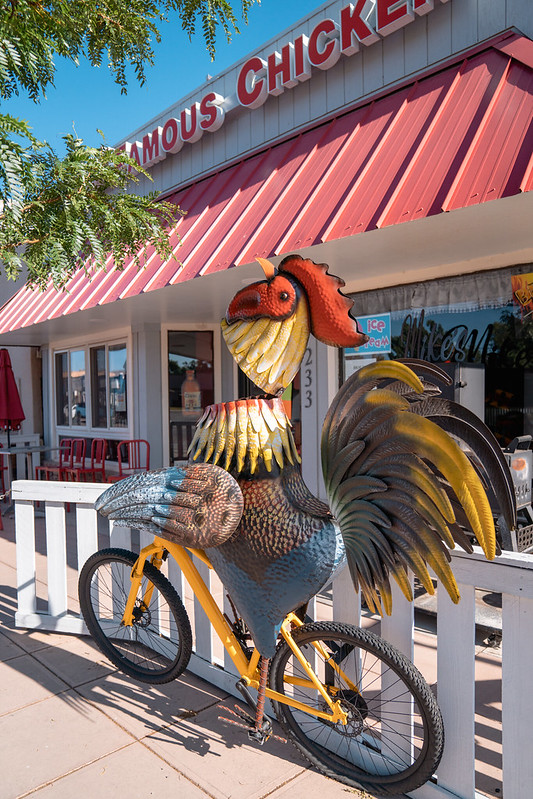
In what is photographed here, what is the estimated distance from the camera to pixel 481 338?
209 inches

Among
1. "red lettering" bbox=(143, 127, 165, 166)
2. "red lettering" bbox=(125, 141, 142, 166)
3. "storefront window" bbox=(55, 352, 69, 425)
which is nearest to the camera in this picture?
"red lettering" bbox=(143, 127, 165, 166)

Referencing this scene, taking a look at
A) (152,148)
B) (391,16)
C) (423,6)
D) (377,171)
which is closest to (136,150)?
(152,148)

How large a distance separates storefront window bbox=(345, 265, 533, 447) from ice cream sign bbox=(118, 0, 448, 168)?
245 centimetres

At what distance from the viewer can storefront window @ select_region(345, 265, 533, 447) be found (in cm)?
500

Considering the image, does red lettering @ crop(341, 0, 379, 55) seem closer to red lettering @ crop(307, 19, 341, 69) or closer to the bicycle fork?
red lettering @ crop(307, 19, 341, 69)

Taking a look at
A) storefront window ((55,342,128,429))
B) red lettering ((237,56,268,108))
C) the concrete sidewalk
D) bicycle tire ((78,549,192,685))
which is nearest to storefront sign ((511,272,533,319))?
red lettering ((237,56,268,108))

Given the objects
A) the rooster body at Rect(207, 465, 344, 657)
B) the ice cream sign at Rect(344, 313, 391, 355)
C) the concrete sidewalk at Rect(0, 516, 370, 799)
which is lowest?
the concrete sidewalk at Rect(0, 516, 370, 799)

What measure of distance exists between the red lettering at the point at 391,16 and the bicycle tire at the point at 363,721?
17.0 feet

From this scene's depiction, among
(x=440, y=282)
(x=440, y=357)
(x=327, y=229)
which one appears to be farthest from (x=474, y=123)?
(x=440, y=357)

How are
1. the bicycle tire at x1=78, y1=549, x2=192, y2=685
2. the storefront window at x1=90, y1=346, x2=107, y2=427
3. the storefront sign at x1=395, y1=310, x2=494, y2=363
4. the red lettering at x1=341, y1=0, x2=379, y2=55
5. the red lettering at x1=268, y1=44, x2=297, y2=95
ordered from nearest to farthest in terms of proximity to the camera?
1. the bicycle tire at x1=78, y1=549, x2=192, y2=685
2. the red lettering at x1=341, y1=0, x2=379, y2=55
3. the storefront sign at x1=395, y1=310, x2=494, y2=363
4. the red lettering at x1=268, y1=44, x2=297, y2=95
5. the storefront window at x1=90, y1=346, x2=107, y2=427

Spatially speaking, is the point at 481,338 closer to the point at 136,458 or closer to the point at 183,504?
the point at 183,504

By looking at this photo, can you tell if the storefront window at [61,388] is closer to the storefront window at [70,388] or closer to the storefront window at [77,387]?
the storefront window at [70,388]

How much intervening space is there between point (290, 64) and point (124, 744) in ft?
20.8

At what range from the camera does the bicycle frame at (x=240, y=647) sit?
2.21m
